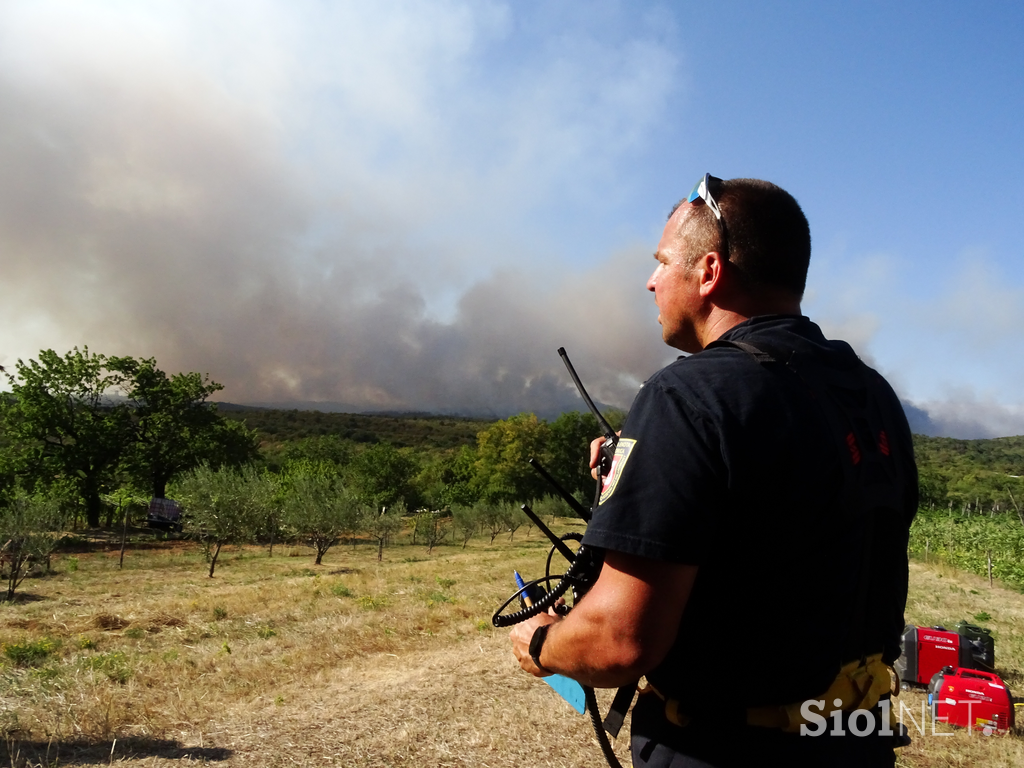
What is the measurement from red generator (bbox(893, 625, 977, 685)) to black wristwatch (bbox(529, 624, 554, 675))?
23.7 ft

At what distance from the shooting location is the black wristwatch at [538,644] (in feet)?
5.19

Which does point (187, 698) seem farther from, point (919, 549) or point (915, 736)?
point (919, 549)

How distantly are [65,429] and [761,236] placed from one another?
51.2 metres

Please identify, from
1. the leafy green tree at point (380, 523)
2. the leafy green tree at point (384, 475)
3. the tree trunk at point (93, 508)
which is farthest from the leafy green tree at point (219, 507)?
the leafy green tree at point (384, 475)

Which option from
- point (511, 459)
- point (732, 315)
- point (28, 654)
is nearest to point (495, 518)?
point (511, 459)

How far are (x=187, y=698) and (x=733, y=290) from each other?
804 centimetres

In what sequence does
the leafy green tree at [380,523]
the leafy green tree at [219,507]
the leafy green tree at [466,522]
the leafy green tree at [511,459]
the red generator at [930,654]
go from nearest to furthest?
1. the red generator at [930,654]
2. the leafy green tree at [219,507]
3. the leafy green tree at [380,523]
4. the leafy green tree at [466,522]
5. the leafy green tree at [511,459]

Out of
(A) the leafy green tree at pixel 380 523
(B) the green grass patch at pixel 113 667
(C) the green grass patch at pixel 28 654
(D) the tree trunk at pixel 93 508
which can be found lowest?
(D) the tree trunk at pixel 93 508

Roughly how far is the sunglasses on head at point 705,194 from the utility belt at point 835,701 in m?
1.08

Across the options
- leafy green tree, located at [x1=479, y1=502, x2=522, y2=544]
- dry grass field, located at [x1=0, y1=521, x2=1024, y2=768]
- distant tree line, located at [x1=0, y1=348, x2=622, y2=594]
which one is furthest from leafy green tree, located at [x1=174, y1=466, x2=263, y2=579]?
leafy green tree, located at [x1=479, y1=502, x2=522, y2=544]

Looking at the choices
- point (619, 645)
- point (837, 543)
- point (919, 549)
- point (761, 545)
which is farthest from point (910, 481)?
point (919, 549)

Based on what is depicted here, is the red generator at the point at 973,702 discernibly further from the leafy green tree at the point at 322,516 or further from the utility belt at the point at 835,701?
the leafy green tree at the point at 322,516

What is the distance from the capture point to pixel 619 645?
1332 mm

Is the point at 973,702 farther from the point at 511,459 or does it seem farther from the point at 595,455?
the point at 511,459
